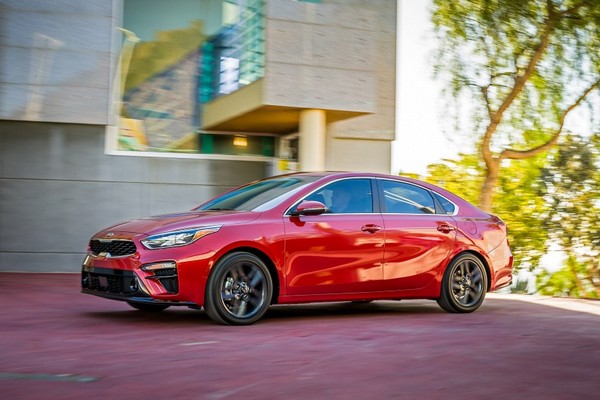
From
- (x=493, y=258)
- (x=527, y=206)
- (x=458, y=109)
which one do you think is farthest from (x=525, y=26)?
(x=527, y=206)

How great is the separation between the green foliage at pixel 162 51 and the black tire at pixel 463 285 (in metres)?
9.39

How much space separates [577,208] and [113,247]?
26.5 m

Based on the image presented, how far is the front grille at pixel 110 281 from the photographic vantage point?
27.1ft

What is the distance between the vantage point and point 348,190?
9.61 meters

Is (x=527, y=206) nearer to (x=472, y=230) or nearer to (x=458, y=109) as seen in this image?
(x=458, y=109)

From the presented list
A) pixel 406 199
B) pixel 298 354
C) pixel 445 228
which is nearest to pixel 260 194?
pixel 406 199

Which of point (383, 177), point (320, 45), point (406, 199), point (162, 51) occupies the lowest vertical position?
point (406, 199)

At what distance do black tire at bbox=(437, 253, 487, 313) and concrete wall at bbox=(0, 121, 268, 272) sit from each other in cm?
840

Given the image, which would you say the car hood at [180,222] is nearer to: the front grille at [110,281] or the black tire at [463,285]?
the front grille at [110,281]

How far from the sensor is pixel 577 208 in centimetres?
3219

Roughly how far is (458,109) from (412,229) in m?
12.0

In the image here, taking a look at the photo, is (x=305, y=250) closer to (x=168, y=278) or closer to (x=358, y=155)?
(x=168, y=278)

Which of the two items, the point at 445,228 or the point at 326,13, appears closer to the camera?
the point at 445,228

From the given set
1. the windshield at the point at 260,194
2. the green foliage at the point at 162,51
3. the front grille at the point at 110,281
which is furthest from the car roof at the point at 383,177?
the green foliage at the point at 162,51
